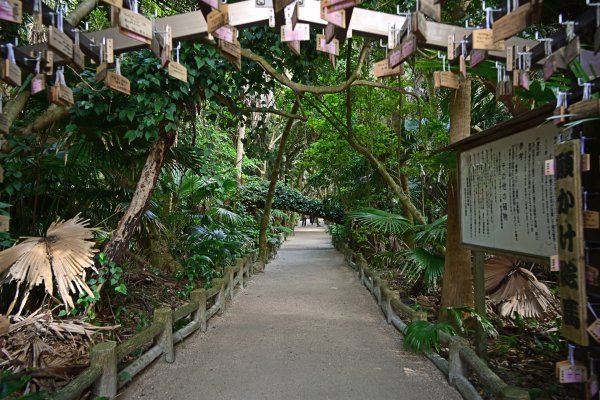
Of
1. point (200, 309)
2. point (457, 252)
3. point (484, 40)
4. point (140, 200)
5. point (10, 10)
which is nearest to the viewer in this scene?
point (10, 10)

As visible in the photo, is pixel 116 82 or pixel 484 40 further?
pixel 116 82

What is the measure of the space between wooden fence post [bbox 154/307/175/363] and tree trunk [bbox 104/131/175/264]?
1008mm

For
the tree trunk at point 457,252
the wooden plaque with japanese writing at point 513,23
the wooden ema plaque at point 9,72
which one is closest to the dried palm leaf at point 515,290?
the tree trunk at point 457,252

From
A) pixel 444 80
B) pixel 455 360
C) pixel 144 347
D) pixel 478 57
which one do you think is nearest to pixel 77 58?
pixel 444 80

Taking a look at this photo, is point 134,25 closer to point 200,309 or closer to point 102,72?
point 102,72

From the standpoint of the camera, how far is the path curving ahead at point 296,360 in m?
4.10

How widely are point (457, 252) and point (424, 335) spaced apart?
1059mm

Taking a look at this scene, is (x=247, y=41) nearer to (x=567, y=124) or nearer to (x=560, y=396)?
(x=567, y=124)

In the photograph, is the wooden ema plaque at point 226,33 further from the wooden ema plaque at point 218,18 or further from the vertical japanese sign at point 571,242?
the vertical japanese sign at point 571,242

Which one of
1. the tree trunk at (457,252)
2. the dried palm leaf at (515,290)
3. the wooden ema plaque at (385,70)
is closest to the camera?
the wooden ema plaque at (385,70)

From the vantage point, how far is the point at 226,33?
117 inches

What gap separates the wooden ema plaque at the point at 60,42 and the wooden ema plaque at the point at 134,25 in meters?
0.39

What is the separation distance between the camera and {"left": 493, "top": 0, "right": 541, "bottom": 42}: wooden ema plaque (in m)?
2.35

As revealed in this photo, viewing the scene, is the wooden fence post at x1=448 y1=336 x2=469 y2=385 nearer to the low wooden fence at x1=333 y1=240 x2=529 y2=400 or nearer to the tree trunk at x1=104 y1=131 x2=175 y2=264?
the low wooden fence at x1=333 y1=240 x2=529 y2=400
